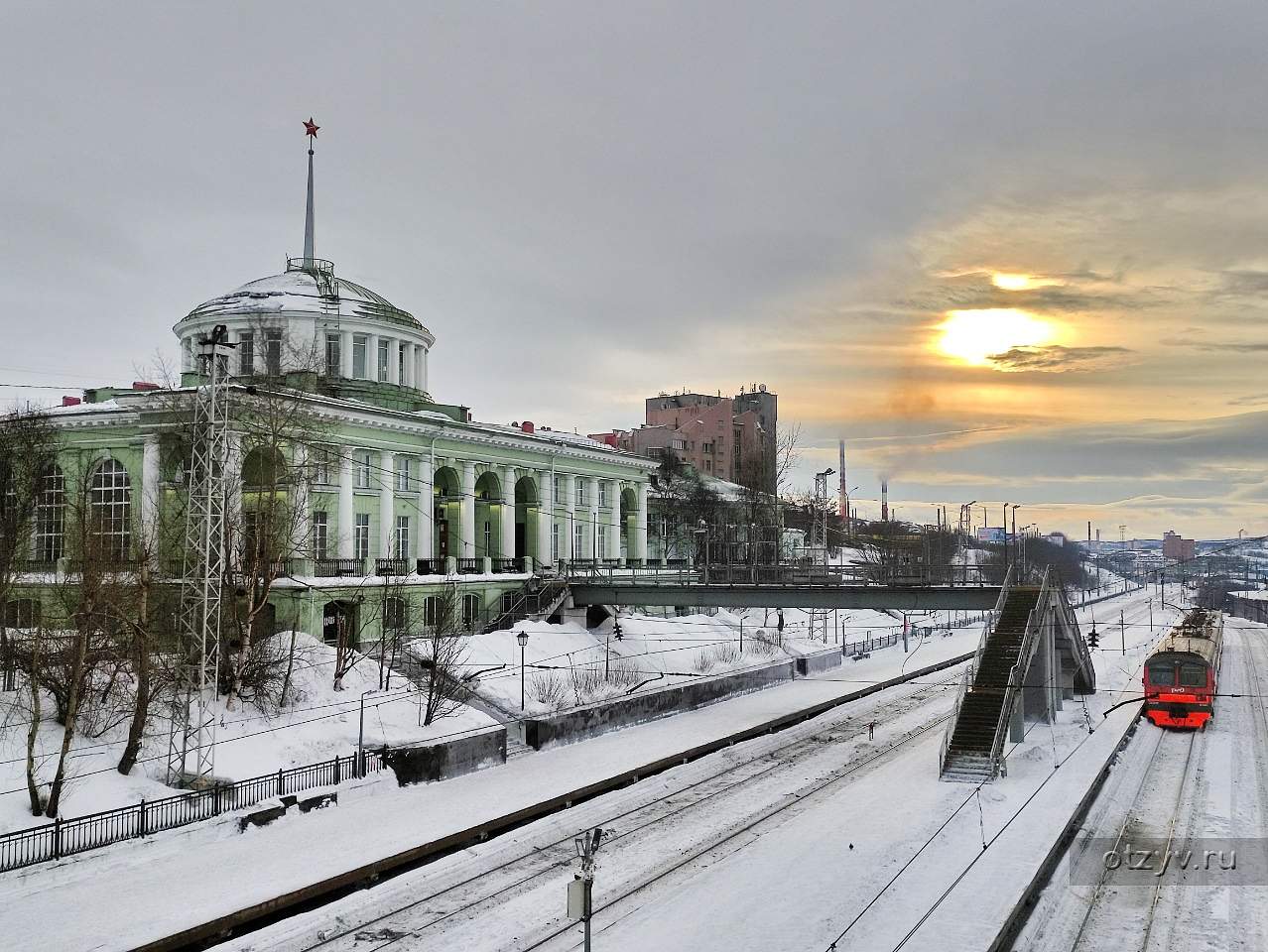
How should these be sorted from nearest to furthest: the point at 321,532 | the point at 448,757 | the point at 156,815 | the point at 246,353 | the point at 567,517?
the point at 156,815 → the point at 448,757 → the point at 321,532 → the point at 246,353 → the point at 567,517

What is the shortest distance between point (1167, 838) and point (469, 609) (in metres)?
36.1

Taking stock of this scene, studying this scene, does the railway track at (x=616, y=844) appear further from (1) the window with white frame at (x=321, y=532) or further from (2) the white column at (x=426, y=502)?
(2) the white column at (x=426, y=502)

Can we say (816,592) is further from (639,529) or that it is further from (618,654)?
(639,529)

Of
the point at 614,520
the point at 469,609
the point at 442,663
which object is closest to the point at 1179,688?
the point at 442,663

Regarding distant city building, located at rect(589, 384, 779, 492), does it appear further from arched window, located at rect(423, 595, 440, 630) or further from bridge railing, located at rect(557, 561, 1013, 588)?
arched window, located at rect(423, 595, 440, 630)

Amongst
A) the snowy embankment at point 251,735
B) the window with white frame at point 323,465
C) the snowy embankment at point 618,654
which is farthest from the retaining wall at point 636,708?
the window with white frame at point 323,465

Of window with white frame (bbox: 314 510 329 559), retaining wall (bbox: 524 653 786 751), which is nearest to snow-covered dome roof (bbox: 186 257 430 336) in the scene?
window with white frame (bbox: 314 510 329 559)

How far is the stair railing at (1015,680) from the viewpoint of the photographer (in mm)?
37969

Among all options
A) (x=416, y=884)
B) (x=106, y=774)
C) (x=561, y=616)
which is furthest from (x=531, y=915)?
(x=561, y=616)

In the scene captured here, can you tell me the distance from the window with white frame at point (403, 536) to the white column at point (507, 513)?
7154 millimetres

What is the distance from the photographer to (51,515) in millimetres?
53031

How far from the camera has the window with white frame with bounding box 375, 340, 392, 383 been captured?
218 feet

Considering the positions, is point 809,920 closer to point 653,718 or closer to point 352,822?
point 352,822

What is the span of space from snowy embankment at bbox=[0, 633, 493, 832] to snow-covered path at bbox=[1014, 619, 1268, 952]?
21.9 metres
